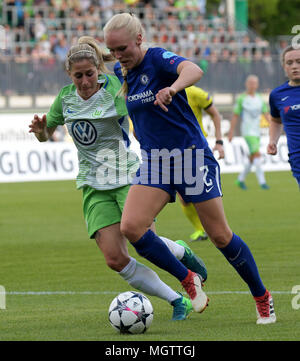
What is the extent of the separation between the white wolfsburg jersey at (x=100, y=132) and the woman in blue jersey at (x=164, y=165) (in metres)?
0.55

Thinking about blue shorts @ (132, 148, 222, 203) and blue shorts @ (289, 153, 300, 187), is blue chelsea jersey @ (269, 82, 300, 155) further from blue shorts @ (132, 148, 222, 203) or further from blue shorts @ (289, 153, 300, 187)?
blue shorts @ (132, 148, 222, 203)

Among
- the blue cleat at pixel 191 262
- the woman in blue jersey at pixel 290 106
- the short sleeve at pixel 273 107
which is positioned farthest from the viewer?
the short sleeve at pixel 273 107

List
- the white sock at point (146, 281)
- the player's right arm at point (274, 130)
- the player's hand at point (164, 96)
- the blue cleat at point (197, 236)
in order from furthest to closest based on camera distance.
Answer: the blue cleat at point (197, 236), the player's right arm at point (274, 130), the white sock at point (146, 281), the player's hand at point (164, 96)

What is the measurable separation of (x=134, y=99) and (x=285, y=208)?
34.8 feet

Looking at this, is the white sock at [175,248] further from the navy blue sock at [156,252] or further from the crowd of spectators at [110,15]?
the crowd of spectators at [110,15]

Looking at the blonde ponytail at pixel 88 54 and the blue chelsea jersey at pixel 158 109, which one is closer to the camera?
the blue chelsea jersey at pixel 158 109

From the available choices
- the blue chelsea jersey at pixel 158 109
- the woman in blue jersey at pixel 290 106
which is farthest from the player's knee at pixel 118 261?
the woman in blue jersey at pixel 290 106

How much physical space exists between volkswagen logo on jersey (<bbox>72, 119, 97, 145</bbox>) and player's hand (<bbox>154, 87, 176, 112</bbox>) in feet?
4.15

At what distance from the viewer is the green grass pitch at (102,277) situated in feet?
21.0

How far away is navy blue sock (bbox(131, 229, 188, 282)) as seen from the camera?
6.40 metres

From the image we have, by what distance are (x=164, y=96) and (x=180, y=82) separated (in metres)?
0.19

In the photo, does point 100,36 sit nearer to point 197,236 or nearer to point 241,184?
point 241,184

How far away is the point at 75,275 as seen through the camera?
31.7 feet
